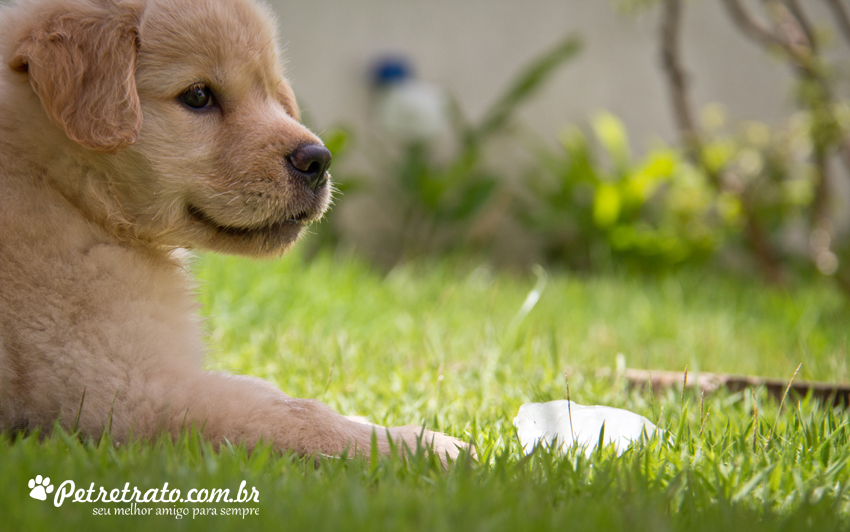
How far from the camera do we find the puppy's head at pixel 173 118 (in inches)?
64.5

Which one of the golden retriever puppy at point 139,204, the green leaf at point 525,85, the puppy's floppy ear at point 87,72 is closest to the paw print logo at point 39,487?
the golden retriever puppy at point 139,204

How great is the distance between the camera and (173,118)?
1.75 metres

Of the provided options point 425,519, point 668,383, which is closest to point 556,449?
point 425,519

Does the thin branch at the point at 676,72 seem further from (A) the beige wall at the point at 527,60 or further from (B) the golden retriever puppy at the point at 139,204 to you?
(B) the golden retriever puppy at the point at 139,204

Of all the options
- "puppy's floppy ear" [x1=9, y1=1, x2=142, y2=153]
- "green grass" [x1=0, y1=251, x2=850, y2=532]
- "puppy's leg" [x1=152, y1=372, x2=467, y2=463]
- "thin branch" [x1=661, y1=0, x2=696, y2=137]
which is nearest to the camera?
"green grass" [x1=0, y1=251, x2=850, y2=532]

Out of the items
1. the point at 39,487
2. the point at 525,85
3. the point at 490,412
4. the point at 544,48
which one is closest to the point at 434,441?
the point at 490,412

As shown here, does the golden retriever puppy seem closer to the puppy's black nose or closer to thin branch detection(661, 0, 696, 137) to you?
the puppy's black nose

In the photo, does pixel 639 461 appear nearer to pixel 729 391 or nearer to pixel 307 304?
pixel 729 391

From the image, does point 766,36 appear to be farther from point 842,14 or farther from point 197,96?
point 197,96

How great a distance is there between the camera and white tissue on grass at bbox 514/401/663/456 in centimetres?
171

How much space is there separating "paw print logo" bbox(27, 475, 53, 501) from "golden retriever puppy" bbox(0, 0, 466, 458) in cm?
27

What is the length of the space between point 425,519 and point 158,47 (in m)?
1.31

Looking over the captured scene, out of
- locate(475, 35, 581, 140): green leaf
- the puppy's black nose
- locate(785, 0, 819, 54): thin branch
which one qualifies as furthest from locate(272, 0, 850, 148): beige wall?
the puppy's black nose

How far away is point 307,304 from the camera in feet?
12.5
